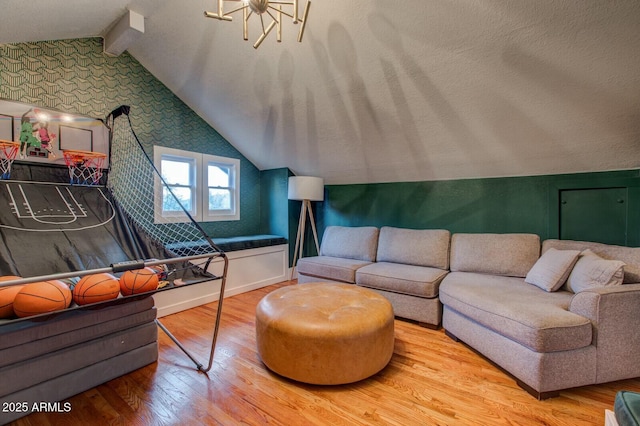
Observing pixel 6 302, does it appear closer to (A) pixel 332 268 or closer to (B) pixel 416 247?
(A) pixel 332 268

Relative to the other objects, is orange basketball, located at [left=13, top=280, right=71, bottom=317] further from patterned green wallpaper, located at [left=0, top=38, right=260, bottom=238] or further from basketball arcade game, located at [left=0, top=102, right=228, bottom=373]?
patterned green wallpaper, located at [left=0, top=38, right=260, bottom=238]

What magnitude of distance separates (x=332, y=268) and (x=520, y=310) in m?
1.95

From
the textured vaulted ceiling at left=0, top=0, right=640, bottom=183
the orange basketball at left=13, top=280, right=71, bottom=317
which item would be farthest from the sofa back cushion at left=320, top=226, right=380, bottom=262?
the orange basketball at left=13, top=280, right=71, bottom=317

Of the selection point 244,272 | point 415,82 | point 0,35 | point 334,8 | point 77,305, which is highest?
point 334,8

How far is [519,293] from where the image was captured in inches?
86.4

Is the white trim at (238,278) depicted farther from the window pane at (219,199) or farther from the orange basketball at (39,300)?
the orange basketball at (39,300)

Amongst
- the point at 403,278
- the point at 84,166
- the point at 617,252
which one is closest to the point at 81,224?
the point at 84,166

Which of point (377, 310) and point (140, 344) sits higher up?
point (377, 310)

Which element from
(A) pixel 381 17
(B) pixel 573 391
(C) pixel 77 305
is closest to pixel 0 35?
(C) pixel 77 305

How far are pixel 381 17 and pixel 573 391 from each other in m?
2.84

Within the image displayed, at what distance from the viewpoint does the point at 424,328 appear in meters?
2.69

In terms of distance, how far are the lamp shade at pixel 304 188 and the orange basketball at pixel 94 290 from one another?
8.72 feet

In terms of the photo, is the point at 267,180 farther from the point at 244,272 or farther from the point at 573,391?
the point at 573,391

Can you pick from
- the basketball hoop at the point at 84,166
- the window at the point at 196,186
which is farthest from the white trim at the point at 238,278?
the basketball hoop at the point at 84,166
